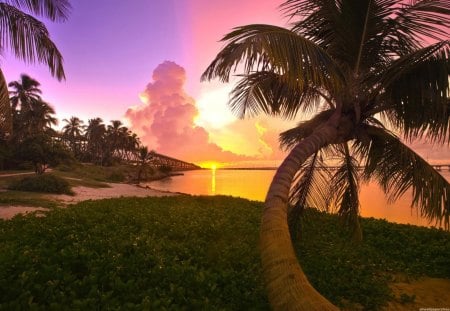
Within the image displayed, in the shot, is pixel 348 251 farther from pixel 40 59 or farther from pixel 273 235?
pixel 40 59

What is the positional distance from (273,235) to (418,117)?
3442 mm

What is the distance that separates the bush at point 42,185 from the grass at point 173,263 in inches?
469

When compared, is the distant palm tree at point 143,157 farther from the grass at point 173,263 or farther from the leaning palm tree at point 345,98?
the leaning palm tree at point 345,98

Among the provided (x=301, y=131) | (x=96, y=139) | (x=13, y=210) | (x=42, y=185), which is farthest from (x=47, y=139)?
(x=96, y=139)

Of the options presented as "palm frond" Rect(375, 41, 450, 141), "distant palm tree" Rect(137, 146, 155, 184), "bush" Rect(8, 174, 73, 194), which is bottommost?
"bush" Rect(8, 174, 73, 194)

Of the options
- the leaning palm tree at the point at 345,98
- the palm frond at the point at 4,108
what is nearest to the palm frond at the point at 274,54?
the leaning palm tree at the point at 345,98

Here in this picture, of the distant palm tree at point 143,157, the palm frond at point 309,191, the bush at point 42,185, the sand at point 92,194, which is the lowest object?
the sand at point 92,194

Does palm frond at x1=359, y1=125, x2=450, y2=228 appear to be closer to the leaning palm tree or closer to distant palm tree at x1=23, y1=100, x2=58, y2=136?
the leaning palm tree

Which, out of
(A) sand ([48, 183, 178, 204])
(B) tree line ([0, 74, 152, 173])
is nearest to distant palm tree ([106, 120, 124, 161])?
(B) tree line ([0, 74, 152, 173])

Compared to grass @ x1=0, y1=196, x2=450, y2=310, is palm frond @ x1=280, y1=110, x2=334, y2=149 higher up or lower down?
higher up

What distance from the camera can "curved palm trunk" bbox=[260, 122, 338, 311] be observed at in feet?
8.57

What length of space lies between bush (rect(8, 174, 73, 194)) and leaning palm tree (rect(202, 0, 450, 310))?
58.6 feet

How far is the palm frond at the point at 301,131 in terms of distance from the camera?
6.99m

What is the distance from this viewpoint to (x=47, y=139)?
26.1 meters
